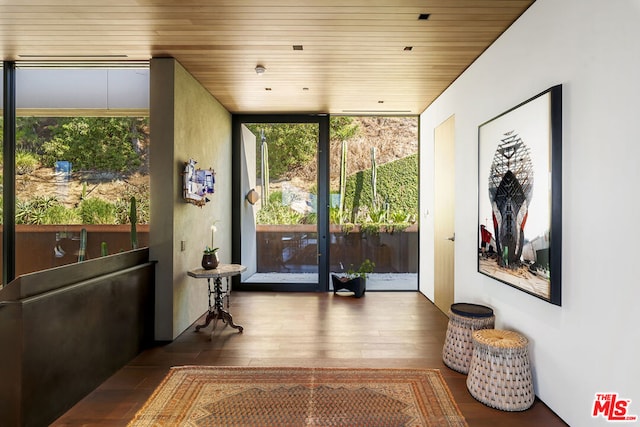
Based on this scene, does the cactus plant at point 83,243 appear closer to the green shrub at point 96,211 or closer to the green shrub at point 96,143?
the green shrub at point 96,211

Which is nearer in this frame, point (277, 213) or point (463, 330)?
point (463, 330)

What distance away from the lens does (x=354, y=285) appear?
5562 mm

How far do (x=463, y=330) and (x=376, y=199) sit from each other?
3.32m

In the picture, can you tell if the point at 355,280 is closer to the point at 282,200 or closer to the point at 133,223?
the point at 282,200

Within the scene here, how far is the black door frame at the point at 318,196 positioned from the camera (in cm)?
583

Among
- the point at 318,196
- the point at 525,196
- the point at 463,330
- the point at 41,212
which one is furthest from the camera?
the point at 318,196

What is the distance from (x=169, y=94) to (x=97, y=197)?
62.2 inches

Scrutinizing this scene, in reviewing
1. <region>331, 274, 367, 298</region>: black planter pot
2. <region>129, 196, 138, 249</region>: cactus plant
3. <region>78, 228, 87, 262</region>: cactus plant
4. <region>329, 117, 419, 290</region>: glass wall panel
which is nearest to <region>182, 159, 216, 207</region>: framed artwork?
<region>129, 196, 138, 249</region>: cactus plant

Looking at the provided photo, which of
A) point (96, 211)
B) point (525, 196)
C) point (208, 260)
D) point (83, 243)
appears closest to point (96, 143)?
point (96, 211)

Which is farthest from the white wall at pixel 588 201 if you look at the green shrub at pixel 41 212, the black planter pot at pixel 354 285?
the green shrub at pixel 41 212

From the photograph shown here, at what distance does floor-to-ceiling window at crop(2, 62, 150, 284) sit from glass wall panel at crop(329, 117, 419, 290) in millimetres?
2921

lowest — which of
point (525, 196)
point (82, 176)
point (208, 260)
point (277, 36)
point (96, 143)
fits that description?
point (208, 260)

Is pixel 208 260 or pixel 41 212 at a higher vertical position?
pixel 41 212

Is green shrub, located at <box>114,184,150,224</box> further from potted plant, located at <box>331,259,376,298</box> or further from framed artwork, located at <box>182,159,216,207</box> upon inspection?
potted plant, located at <box>331,259,376,298</box>
